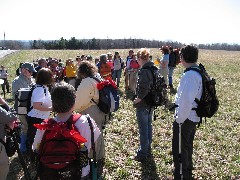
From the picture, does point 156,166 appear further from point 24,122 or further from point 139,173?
point 24,122

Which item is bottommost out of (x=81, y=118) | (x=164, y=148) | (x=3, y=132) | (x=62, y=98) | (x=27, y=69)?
(x=164, y=148)

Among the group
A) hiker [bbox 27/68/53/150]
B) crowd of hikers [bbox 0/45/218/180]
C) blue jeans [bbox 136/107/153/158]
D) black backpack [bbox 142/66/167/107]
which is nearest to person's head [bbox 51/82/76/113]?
crowd of hikers [bbox 0/45/218/180]

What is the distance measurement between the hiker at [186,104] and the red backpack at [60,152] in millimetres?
2392

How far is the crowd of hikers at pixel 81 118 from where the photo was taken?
3.68m

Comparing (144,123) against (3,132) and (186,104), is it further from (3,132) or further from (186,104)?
(3,132)

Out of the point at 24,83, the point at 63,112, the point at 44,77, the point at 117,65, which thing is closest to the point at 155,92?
the point at 44,77

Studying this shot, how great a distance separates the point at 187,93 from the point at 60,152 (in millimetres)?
2708

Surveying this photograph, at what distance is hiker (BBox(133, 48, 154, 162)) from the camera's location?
7.07 metres

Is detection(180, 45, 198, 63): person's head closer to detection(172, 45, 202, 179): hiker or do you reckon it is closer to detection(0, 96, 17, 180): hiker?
detection(172, 45, 202, 179): hiker

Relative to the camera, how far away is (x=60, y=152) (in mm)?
3607

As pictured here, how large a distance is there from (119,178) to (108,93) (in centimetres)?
203

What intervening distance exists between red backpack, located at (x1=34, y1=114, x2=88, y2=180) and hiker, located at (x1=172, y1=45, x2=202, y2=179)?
239 cm

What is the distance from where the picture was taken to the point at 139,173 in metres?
7.33

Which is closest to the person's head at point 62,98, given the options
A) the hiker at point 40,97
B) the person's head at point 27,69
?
the hiker at point 40,97
